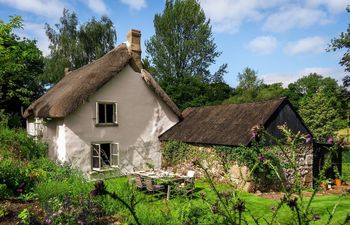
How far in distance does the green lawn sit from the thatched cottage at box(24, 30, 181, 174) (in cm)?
374

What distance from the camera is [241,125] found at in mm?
12242

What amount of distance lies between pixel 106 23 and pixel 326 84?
4389 cm

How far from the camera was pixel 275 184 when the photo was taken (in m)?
11.6

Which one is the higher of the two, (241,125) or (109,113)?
(109,113)

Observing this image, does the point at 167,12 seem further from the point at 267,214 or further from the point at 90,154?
the point at 267,214

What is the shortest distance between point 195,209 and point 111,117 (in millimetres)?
9605

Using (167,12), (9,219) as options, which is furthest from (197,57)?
(9,219)

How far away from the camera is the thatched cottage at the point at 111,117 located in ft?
40.7

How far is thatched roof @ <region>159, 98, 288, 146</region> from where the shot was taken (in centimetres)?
1166

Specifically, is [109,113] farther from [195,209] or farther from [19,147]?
[195,209]

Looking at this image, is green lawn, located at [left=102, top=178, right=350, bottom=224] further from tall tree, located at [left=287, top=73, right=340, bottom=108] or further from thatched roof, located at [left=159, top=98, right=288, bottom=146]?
tall tree, located at [left=287, top=73, right=340, bottom=108]

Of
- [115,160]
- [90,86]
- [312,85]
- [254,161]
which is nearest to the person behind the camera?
[254,161]

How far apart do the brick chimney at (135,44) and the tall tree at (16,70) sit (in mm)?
4296

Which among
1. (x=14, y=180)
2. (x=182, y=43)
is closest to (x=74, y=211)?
(x=14, y=180)
